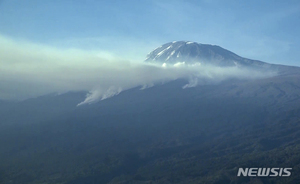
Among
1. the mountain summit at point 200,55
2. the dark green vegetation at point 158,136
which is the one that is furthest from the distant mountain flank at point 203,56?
the dark green vegetation at point 158,136

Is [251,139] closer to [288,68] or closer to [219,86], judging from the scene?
[219,86]

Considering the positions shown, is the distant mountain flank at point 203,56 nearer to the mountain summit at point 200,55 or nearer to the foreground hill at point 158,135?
the mountain summit at point 200,55

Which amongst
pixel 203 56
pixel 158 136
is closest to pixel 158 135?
pixel 158 136

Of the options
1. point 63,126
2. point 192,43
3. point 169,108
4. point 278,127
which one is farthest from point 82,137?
point 192,43

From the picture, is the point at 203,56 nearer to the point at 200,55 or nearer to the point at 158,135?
the point at 200,55

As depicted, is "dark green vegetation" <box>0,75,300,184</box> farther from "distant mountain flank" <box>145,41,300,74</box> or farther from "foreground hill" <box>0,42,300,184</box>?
"distant mountain flank" <box>145,41,300,74</box>
